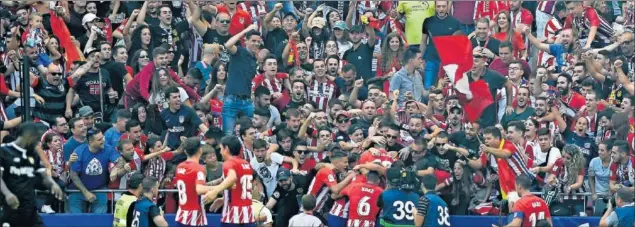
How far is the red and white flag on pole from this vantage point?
22562 millimetres

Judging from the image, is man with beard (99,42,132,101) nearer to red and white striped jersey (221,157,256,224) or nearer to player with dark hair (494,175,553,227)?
red and white striped jersey (221,157,256,224)

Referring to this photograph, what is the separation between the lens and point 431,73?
78.3ft

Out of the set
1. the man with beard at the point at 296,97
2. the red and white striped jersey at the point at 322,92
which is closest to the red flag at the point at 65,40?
the man with beard at the point at 296,97

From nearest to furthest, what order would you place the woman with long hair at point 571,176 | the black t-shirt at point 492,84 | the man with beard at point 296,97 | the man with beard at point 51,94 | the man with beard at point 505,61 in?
the woman with long hair at point 571,176
the man with beard at point 51,94
the man with beard at point 296,97
the black t-shirt at point 492,84
the man with beard at point 505,61

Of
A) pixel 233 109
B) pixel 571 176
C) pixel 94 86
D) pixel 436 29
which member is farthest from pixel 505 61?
pixel 94 86

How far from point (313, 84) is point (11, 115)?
3851 mm

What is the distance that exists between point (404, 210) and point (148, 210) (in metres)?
2.80

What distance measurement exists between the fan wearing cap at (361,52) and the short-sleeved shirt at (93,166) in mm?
4357

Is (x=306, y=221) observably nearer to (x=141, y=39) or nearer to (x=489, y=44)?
(x=141, y=39)

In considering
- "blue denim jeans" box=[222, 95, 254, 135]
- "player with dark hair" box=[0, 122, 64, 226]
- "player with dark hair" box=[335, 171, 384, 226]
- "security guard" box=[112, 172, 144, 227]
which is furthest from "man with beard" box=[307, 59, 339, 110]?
"player with dark hair" box=[0, 122, 64, 226]

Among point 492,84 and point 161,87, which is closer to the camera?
point 161,87

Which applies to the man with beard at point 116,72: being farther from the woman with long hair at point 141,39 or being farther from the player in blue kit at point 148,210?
the player in blue kit at point 148,210

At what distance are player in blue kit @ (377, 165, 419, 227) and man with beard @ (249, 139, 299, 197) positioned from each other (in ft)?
4.65

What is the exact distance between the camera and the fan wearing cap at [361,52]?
2397 centimetres
